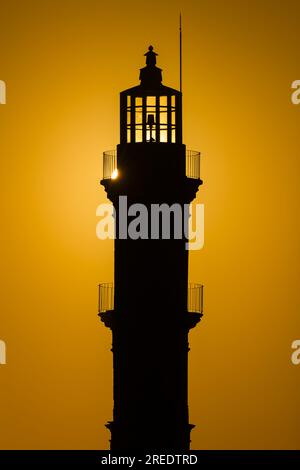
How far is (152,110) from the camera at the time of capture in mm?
40875

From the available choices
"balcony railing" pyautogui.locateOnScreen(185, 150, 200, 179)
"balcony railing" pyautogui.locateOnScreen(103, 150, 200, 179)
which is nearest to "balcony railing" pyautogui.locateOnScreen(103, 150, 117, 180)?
"balcony railing" pyautogui.locateOnScreen(103, 150, 200, 179)

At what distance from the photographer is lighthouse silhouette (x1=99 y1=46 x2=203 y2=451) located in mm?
40750

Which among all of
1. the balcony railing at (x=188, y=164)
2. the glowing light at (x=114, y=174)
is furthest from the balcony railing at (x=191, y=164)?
the glowing light at (x=114, y=174)

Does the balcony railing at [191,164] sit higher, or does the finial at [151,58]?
the finial at [151,58]

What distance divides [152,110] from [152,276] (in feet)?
16.9

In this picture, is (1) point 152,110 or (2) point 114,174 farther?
(2) point 114,174

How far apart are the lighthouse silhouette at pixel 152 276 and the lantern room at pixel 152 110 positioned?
0.10ft

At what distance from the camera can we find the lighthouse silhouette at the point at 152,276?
40.8m

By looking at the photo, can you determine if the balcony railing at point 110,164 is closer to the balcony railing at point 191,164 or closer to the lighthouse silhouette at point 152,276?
the lighthouse silhouette at point 152,276

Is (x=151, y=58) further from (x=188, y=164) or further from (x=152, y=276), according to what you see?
(x=152, y=276)

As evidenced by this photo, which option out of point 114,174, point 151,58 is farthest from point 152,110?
point 114,174
